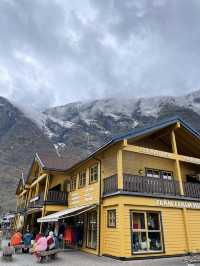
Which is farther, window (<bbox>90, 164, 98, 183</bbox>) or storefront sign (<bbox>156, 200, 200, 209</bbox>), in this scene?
window (<bbox>90, 164, 98, 183</bbox>)

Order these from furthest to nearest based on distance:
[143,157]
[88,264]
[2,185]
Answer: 1. [2,185]
2. [143,157]
3. [88,264]

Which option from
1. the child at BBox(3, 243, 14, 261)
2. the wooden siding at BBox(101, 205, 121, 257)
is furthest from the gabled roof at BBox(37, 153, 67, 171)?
the child at BBox(3, 243, 14, 261)

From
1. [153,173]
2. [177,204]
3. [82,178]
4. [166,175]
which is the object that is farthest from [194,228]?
[82,178]

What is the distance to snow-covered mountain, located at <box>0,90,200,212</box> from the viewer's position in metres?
95.5

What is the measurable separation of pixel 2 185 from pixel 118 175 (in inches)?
2790

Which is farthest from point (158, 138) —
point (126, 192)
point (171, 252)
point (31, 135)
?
Answer: point (31, 135)

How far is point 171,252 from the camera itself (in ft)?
46.9

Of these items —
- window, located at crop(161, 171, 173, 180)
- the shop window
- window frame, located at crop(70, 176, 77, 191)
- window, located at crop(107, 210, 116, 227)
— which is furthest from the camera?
window frame, located at crop(70, 176, 77, 191)

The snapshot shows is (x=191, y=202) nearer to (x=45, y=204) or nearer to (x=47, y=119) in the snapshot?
(x=45, y=204)

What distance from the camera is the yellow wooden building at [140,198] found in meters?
13.9

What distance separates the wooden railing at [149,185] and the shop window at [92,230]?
3.92 meters

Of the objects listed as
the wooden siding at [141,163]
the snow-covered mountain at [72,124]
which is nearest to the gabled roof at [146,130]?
the wooden siding at [141,163]

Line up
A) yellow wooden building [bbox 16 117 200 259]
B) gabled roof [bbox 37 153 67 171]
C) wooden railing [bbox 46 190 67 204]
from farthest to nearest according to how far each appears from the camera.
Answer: gabled roof [bbox 37 153 67 171] < wooden railing [bbox 46 190 67 204] < yellow wooden building [bbox 16 117 200 259]

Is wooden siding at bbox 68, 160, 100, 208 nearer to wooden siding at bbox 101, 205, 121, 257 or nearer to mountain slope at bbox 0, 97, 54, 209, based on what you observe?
wooden siding at bbox 101, 205, 121, 257
